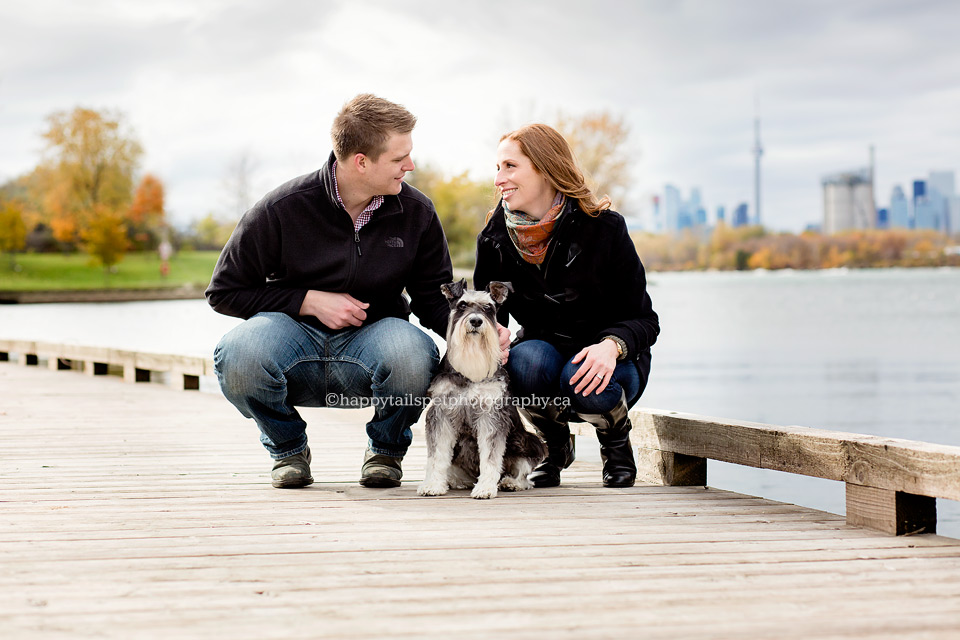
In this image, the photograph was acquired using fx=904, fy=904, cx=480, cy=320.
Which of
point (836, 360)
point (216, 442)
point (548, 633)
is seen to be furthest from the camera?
point (836, 360)

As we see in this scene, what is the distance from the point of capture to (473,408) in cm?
351

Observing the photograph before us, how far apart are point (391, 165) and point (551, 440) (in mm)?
1367

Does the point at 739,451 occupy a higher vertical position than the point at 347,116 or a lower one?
lower

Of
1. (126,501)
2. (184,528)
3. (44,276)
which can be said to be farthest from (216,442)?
(44,276)

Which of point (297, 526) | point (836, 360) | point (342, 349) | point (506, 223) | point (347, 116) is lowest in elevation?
point (836, 360)

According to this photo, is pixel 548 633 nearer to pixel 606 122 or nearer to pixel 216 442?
pixel 216 442

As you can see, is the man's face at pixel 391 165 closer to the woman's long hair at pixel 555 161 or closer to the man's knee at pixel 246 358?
the woman's long hair at pixel 555 161

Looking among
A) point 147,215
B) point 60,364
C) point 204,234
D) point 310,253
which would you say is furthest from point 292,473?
point 204,234

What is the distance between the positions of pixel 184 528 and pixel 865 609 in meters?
2.05

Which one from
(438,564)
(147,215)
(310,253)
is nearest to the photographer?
(438,564)

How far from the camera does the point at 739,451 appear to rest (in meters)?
3.48

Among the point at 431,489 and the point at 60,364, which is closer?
the point at 431,489

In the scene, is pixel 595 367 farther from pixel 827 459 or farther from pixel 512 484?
Answer: pixel 827 459

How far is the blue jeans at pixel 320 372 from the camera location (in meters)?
3.57
